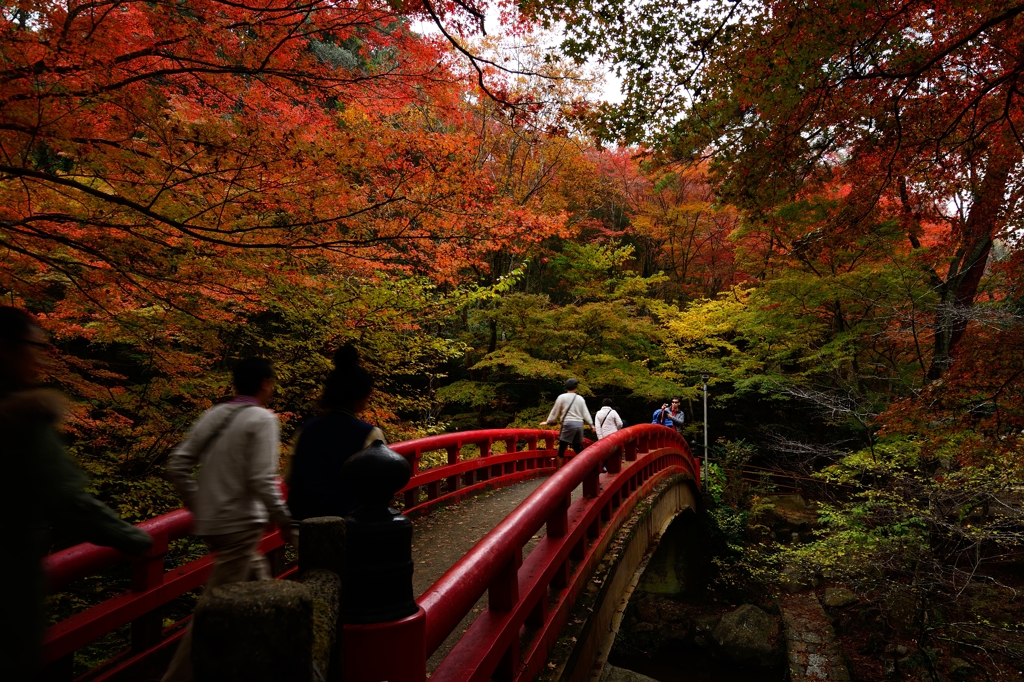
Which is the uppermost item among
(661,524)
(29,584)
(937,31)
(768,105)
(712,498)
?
(937,31)

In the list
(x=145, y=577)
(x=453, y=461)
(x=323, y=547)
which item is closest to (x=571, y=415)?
(x=453, y=461)

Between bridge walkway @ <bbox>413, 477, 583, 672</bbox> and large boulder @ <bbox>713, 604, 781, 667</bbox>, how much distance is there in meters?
7.66

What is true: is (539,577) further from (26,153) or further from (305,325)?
(305,325)

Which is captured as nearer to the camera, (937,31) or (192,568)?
(192,568)

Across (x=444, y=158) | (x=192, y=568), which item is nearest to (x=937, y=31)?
(x=444, y=158)

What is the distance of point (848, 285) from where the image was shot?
38.0 ft

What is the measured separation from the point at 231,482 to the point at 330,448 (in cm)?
45

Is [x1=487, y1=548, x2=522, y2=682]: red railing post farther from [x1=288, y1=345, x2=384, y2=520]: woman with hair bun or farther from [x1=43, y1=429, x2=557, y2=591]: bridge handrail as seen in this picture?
[x1=43, y1=429, x2=557, y2=591]: bridge handrail

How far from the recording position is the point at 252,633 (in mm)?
947

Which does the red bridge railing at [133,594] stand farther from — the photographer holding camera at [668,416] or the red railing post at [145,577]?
the photographer holding camera at [668,416]

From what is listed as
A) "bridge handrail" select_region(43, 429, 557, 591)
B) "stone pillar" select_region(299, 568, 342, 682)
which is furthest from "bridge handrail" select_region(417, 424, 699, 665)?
"bridge handrail" select_region(43, 429, 557, 591)

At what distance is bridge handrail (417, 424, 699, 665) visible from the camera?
1.72m

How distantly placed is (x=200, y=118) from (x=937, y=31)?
7097 millimetres

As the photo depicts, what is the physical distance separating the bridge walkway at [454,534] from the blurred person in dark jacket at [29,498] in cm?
237
